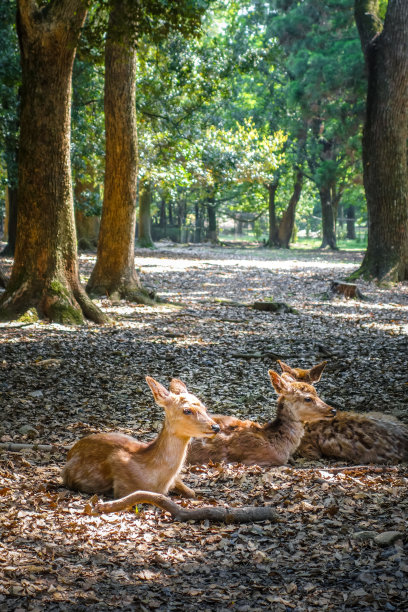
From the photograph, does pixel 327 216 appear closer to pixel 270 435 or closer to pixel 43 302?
pixel 43 302

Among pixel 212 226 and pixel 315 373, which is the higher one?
pixel 212 226

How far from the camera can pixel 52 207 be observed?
9992 millimetres

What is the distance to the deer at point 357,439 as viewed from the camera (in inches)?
221

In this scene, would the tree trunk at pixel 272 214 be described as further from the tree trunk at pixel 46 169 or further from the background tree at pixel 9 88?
the tree trunk at pixel 46 169

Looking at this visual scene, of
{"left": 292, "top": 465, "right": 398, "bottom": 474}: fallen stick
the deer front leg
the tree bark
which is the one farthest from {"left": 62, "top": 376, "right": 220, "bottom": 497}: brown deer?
the tree bark

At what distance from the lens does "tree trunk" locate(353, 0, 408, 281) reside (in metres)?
17.4

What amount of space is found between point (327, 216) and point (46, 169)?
32.5 metres

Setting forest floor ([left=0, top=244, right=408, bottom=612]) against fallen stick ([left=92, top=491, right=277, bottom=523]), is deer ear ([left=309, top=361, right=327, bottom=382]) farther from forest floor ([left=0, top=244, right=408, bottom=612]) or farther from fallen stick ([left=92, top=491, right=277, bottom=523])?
fallen stick ([left=92, top=491, right=277, bottom=523])

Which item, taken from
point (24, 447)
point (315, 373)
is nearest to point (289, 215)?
point (315, 373)

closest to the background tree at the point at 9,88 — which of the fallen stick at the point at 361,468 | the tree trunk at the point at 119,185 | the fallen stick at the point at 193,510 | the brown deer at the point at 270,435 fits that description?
the tree trunk at the point at 119,185

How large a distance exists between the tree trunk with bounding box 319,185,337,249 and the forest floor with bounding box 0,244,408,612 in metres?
30.0

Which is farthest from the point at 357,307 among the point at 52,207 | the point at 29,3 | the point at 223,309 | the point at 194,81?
the point at 194,81

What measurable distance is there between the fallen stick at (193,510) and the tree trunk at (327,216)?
118 ft

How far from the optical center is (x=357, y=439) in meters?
5.66
